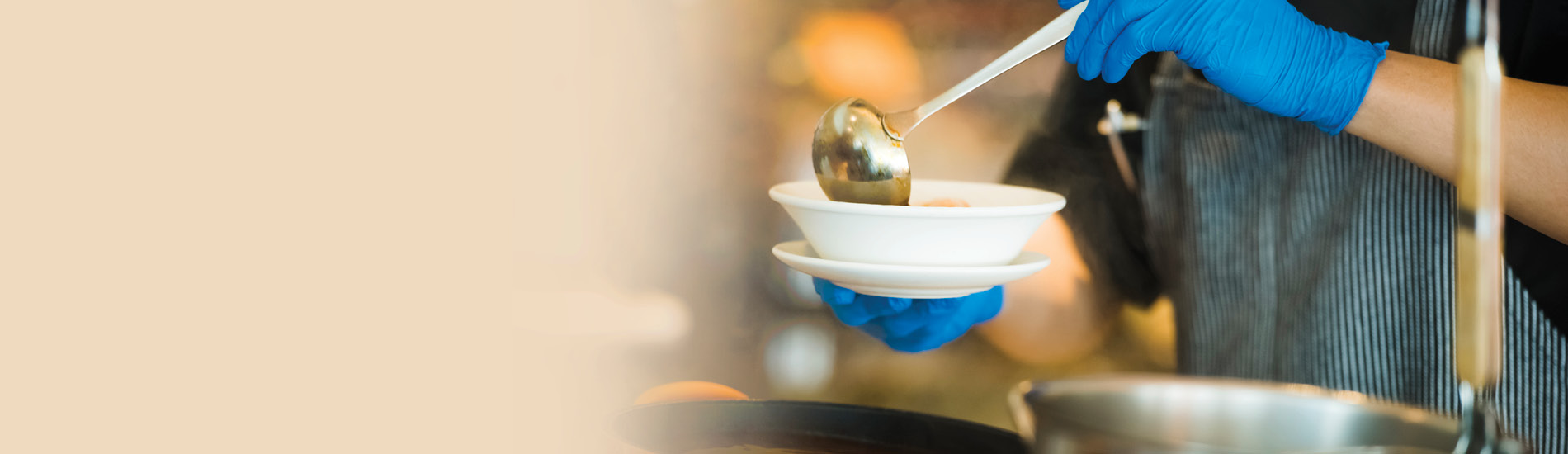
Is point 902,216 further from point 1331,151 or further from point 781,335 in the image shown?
point 781,335

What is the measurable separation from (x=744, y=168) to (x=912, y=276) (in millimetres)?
1366

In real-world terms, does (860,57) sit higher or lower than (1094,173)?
higher

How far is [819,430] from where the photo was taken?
66cm

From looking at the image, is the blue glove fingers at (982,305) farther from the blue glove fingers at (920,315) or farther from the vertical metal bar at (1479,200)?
the vertical metal bar at (1479,200)

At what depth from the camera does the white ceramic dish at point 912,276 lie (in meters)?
0.66

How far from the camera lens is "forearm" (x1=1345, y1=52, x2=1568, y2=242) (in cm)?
71

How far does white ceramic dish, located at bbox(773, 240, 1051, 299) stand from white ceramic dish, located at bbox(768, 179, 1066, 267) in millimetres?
15

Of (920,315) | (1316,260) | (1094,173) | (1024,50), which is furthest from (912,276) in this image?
(1094,173)

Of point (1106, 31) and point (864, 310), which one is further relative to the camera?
point (864, 310)

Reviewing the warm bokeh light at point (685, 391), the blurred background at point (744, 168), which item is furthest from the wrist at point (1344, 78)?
the warm bokeh light at point (685, 391)

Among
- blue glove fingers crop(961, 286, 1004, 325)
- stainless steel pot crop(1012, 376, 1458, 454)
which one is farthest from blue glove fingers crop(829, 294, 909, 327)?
stainless steel pot crop(1012, 376, 1458, 454)

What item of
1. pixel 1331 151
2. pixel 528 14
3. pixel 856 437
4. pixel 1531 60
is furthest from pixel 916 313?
pixel 528 14

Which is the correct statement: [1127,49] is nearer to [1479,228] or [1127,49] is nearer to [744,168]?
[1479,228]

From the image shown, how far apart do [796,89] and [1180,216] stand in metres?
0.94
